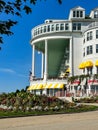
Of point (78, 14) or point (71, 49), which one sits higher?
point (78, 14)

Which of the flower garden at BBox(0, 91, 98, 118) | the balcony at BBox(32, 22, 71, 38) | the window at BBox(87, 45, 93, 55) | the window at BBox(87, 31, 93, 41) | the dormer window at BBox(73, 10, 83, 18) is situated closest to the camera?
the flower garden at BBox(0, 91, 98, 118)

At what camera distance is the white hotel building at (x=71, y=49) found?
63125 mm

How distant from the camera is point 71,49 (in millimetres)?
70000

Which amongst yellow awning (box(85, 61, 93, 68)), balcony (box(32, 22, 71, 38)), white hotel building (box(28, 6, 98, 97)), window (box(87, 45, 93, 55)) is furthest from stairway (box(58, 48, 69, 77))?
yellow awning (box(85, 61, 93, 68))

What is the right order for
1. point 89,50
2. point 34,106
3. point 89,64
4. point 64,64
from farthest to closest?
1. point 64,64
2. point 89,50
3. point 89,64
4. point 34,106

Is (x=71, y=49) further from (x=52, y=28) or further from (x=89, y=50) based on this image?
(x=52, y=28)

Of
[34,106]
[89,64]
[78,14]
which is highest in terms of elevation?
[78,14]

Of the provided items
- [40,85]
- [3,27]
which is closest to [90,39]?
[40,85]

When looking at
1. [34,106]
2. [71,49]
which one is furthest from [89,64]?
[34,106]

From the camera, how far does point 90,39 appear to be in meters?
64.9

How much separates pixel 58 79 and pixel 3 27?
62.3 m

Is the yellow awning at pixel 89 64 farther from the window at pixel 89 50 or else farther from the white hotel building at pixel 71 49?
the window at pixel 89 50

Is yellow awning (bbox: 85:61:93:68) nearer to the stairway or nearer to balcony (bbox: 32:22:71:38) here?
balcony (bbox: 32:22:71:38)

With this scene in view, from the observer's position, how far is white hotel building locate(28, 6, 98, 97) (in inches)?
2485
